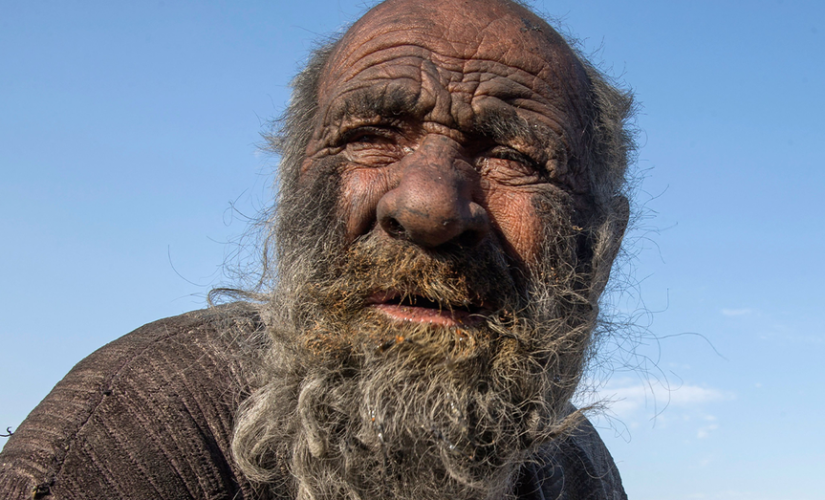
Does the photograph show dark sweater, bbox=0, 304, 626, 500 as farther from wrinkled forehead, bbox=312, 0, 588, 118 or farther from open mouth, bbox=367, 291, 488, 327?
wrinkled forehead, bbox=312, 0, 588, 118

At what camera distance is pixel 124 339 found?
7.73 ft

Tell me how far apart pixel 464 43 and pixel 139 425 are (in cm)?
170

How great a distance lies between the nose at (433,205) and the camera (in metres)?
1.98

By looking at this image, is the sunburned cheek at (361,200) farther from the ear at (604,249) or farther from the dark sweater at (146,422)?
the ear at (604,249)

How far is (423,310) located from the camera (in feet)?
6.65

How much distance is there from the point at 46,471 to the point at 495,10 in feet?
7.14

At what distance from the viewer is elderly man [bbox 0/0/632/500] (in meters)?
1.99

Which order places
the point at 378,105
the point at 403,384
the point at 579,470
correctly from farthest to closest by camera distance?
the point at 579,470, the point at 378,105, the point at 403,384

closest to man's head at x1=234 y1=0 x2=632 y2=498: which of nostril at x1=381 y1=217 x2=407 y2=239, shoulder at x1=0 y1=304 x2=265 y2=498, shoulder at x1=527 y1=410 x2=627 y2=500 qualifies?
nostril at x1=381 y1=217 x2=407 y2=239

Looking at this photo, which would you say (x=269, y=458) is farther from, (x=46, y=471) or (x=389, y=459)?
(x=46, y=471)

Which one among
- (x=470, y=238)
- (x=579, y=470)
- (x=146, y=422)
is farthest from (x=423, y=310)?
(x=579, y=470)

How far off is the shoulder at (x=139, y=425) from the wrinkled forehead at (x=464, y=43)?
1101mm

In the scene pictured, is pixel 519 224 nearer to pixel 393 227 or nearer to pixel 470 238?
pixel 470 238

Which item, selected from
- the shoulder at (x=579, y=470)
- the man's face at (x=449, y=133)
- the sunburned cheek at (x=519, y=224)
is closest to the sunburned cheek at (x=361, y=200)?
the man's face at (x=449, y=133)
